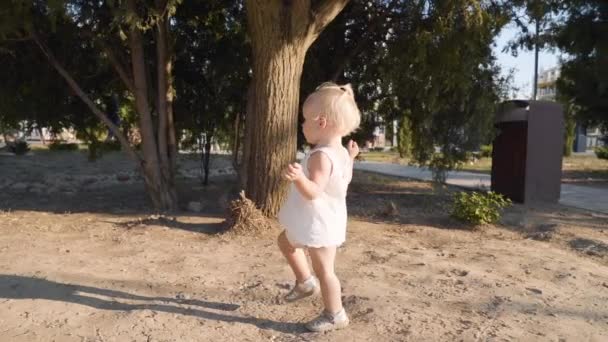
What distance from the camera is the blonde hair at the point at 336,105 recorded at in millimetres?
2787

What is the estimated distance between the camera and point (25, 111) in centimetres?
744

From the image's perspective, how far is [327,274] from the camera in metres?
2.87

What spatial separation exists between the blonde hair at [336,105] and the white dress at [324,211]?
16cm

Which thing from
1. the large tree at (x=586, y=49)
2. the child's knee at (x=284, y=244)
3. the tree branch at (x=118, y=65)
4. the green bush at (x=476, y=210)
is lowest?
the green bush at (x=476, y=210)

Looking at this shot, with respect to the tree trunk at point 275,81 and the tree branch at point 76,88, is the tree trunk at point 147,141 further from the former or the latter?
Result: the tree trunk at point 275,81

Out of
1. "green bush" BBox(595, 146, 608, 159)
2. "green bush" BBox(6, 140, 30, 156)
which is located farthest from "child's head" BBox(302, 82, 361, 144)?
"green bush" BBox(595, 146, 608, 159)

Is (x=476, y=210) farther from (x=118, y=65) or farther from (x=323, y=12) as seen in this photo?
(x=118, y=65)

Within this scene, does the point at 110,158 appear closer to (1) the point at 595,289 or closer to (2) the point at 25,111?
(2) the point at 25,111

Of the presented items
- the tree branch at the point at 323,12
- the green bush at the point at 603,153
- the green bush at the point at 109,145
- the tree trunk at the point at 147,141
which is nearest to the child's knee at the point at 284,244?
the tree branch at the point at 323,12

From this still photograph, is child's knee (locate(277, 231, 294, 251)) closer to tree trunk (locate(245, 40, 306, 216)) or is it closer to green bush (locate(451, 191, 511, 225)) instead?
tree trunk (locate(245, 40, 306, 216))

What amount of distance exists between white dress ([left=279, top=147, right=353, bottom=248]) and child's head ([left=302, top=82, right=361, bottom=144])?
11 centimetres

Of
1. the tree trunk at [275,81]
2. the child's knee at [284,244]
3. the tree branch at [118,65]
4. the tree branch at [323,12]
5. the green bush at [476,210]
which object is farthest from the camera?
the tree branch at [118,65]

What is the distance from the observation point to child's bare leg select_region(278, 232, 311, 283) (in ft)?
10.2

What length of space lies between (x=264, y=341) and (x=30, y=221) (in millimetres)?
4469
